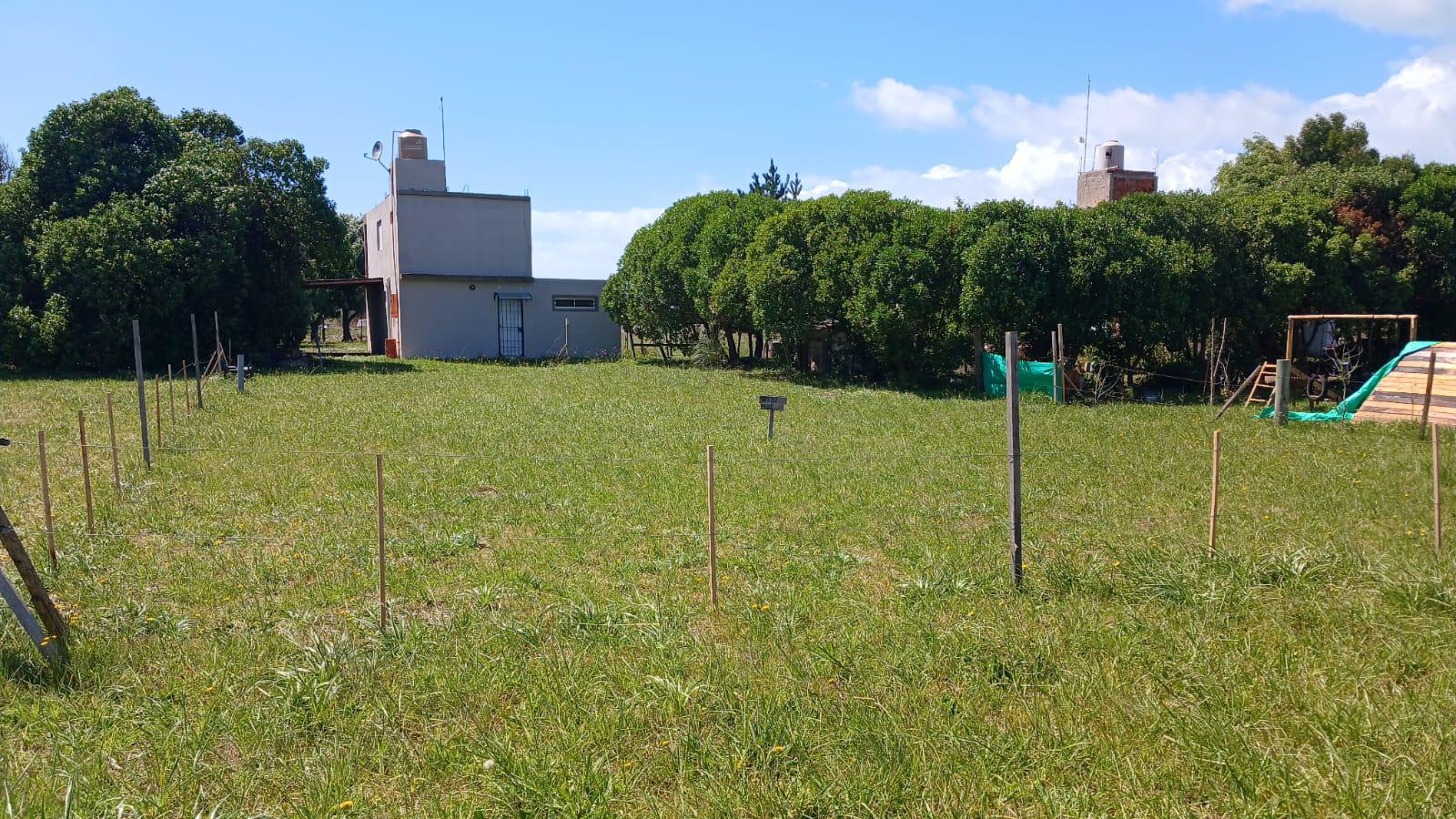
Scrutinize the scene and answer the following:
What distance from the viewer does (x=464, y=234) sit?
34.3 m

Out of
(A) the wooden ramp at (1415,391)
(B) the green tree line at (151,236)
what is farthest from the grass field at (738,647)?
(B) the green tree line at (151,236)

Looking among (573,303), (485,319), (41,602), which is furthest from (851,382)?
(41,602)

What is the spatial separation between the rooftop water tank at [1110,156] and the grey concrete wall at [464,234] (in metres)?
20.2

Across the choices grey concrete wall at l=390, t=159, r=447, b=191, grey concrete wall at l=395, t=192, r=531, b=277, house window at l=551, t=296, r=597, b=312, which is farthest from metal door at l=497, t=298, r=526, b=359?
grey concrete wall at l=390, t=159, r=447, b=191

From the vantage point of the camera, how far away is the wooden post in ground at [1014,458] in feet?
21.0

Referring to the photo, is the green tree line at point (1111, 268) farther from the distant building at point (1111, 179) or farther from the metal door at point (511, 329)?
the metal door at point (511, 329)

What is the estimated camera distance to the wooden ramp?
1524 centimetres

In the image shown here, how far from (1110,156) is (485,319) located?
2244 centimetres

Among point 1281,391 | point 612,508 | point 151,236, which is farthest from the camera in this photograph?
point 151,236

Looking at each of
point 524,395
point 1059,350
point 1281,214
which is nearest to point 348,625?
point 524,395

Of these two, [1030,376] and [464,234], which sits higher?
[464,234]

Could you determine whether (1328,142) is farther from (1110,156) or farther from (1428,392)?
(1428,392)

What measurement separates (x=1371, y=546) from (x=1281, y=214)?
17.6m

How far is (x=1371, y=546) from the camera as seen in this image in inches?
303
